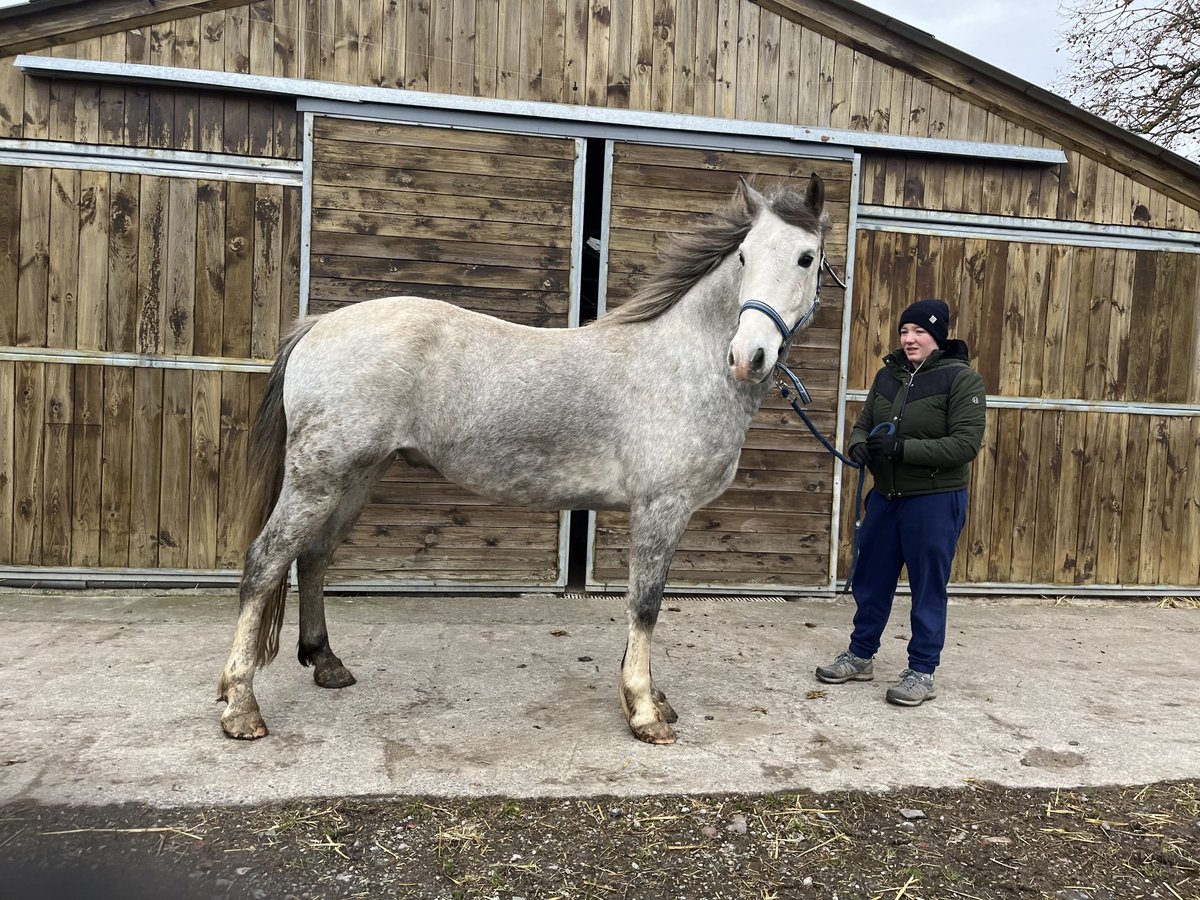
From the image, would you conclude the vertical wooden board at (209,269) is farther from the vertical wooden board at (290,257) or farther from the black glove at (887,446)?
the black glove at (887,446)

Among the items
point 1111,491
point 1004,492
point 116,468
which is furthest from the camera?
point 1111,491

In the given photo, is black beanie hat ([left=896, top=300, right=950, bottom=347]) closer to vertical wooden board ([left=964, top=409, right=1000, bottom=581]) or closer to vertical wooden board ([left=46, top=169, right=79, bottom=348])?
vertical wooden board ([left=964, top=409, right=1000, bottom=581])

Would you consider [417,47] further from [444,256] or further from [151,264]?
[151,264]

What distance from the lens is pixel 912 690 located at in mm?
3363

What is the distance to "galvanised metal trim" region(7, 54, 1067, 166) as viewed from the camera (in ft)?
14.5

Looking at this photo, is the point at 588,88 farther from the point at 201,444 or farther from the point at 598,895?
the point at 598,895

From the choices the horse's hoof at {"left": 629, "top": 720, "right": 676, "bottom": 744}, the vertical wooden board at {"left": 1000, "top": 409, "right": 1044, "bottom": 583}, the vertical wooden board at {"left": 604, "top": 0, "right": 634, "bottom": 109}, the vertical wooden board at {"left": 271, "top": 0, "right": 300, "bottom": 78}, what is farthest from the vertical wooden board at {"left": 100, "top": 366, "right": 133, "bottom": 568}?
the vertical wooden board at {"left": 1000, "top": 409, "right": 1044, "bottom": 583}

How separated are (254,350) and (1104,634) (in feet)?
18.1

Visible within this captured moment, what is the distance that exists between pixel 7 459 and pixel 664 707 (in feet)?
13.8

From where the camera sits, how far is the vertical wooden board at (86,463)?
181 inches

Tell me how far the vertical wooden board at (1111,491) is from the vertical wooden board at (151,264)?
20.9 feet

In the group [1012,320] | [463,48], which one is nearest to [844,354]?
[1012,320]

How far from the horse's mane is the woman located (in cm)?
91

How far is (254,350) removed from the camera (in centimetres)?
470
